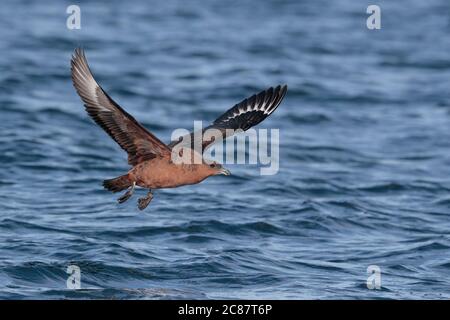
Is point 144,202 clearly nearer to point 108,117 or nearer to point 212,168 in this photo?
point 212,168

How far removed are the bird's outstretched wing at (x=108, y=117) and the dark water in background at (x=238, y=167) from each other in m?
1.44

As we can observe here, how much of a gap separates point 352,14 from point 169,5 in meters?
4.70

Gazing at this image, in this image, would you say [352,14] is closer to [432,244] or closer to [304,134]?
[304,134]

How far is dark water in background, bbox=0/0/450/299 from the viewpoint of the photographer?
11.1 meters

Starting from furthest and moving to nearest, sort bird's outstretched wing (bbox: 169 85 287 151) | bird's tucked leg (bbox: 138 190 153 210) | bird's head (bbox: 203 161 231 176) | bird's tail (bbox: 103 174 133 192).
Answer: bird's outstretched wing (bbox: 169 85 287 151), bird's tucked leg (bbox: 138 190 153 210), bird's tail (bbox: 103 174 133 192), bird's head (bbox: 203 161 231 176)

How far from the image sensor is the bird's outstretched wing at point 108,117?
9.53m

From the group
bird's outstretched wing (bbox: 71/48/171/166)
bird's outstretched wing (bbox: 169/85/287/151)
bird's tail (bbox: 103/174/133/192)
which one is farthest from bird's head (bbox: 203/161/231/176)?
bird's outstretched wing (bbox: 169/85/287/151)

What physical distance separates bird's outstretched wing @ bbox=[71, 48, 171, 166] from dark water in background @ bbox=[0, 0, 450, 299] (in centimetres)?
144

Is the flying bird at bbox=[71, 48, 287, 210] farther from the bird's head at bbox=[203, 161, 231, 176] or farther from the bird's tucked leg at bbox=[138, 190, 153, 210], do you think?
the bird's tucked leg at bbox=[138, 190, 153, 210]

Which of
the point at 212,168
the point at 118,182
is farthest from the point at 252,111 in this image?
Answer: the point at 118,182

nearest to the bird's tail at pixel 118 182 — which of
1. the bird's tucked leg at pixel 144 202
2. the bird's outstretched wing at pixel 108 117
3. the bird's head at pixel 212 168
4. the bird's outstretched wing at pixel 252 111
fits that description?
the bird's outstretched wing at pixel 108 117

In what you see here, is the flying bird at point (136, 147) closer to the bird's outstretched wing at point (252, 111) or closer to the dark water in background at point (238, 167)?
the bird's outstretched wing at point (252, 111)

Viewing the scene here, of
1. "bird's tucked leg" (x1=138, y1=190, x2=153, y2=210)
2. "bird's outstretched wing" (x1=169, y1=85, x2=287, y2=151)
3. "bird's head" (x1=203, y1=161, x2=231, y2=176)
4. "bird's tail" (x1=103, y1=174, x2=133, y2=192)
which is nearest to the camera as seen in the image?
"bird's head" (x1=203, y1=161, x2=231, y2=176)
